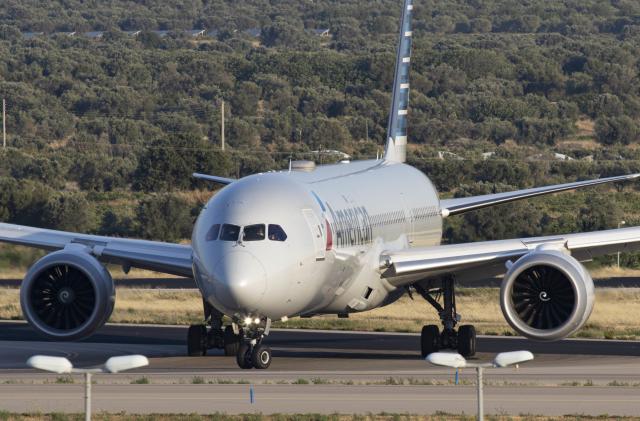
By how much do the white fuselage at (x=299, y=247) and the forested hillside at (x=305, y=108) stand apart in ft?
119

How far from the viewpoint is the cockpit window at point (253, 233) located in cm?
2652

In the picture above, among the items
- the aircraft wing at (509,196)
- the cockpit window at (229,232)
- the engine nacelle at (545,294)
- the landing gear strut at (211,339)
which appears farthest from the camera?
the aircraft wing at (509,196)

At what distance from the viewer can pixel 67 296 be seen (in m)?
31.4

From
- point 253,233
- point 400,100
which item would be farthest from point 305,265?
point 400,100

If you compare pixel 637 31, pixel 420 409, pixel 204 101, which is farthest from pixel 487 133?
pixel 420 409

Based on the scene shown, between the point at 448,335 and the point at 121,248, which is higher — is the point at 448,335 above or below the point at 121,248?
below

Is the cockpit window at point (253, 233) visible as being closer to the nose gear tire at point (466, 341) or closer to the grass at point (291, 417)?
the grass at point (291, 417)

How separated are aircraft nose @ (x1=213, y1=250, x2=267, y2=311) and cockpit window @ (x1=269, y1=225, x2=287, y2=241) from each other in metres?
0.68

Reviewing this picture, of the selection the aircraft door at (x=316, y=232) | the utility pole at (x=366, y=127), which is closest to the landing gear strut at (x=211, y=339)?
the aircraft door at (x=316, y=232)

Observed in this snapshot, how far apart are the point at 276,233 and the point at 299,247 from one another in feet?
1.97

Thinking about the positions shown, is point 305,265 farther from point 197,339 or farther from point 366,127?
point 366,127

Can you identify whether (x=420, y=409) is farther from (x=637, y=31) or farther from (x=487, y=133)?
(x=637, y=31)

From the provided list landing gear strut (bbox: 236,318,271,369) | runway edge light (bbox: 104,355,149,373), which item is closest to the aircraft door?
landing gear strut (bbox: 236,318,271,369)

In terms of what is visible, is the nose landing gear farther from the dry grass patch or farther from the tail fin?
the tail fin
